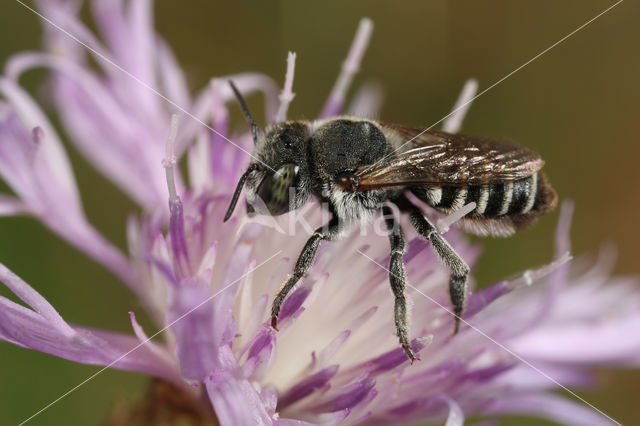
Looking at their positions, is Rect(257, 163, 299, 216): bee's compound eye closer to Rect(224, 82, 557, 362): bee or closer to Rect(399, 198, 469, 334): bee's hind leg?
Rect(224, 82, 557, 362): bee

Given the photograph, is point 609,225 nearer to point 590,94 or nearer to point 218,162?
point 590,94

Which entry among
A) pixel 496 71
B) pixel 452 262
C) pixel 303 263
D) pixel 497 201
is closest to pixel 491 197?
pixel 497 201

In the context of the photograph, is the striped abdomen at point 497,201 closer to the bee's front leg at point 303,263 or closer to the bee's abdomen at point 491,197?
the bee's abdomen at point 491,197

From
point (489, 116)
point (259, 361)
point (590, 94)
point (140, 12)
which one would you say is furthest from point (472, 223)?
point (590, 94)

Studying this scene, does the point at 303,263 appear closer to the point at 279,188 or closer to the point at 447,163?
the point at 279,188

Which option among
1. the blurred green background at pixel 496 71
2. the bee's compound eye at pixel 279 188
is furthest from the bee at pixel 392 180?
the blurred green background at pixel 496 71

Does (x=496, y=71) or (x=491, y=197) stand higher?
(x=496, y=71)
